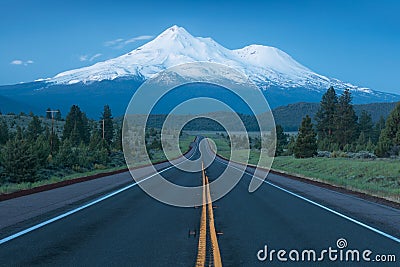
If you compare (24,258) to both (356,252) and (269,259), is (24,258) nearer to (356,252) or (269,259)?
(269,259)

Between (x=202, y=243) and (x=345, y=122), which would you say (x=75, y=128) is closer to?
(x=345, y=122)

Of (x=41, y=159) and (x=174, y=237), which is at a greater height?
(x=41, y=159)

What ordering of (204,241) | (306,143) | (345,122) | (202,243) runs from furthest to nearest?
(345,122) < (306,143) < (204,241) < (202,243)

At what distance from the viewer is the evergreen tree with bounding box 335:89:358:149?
7688cm

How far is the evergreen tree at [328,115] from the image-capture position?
78.9 meters

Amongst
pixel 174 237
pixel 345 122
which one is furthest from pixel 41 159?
pixel 345 122

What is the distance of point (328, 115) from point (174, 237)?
73129 millimetres

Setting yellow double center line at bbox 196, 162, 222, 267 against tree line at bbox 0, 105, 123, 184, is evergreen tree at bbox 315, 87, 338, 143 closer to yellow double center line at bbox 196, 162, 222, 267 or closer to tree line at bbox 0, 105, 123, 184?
tree line at bbox 0, 105, 123, 184

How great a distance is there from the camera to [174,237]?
10.1 meters

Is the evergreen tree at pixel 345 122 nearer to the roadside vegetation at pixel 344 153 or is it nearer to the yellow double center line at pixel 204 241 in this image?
the roadside vegetation at pixel 344 153

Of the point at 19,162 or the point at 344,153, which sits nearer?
the point at 19,162

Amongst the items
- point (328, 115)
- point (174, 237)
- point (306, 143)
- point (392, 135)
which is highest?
point (328, 115)

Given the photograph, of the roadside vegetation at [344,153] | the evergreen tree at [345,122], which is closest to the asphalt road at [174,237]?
the roadside vegetation at [344,153]

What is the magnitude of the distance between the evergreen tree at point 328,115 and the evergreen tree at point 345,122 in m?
0.94
